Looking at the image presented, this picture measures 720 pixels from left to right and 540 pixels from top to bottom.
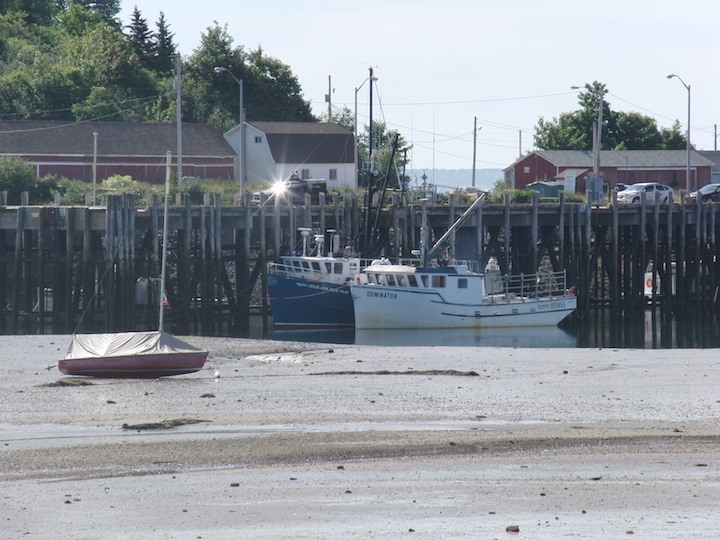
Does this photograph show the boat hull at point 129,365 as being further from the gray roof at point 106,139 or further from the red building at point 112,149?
the gray roof at point 106,139

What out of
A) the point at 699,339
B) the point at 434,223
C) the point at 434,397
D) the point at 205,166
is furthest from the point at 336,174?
the point at 434,397

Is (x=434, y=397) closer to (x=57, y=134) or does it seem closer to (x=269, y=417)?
(x=269, y=417)

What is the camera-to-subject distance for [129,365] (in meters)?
25.5

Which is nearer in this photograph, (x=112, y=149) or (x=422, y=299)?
(x=422, y=299)

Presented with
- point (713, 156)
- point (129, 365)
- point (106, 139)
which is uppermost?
point (713, 156)

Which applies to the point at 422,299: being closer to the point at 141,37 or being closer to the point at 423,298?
the point at 423,298

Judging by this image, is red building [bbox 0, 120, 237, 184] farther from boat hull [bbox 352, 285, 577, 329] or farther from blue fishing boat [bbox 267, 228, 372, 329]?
boat hull [bbox 352, 285, 577, 329]

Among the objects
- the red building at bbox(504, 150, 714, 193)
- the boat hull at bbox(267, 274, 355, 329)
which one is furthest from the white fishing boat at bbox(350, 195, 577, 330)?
the red building at bbox(504, 150, 714, 193)

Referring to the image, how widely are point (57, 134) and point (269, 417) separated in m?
51.6

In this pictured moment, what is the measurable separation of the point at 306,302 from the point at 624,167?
141 ft

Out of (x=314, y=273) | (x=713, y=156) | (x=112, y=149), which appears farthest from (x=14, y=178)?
(x=713, y=156)

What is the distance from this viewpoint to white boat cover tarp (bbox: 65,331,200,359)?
2558 centimetres

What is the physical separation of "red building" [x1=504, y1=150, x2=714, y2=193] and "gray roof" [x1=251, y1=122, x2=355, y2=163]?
47.4 ft

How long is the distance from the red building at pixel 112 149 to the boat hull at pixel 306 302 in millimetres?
24015
